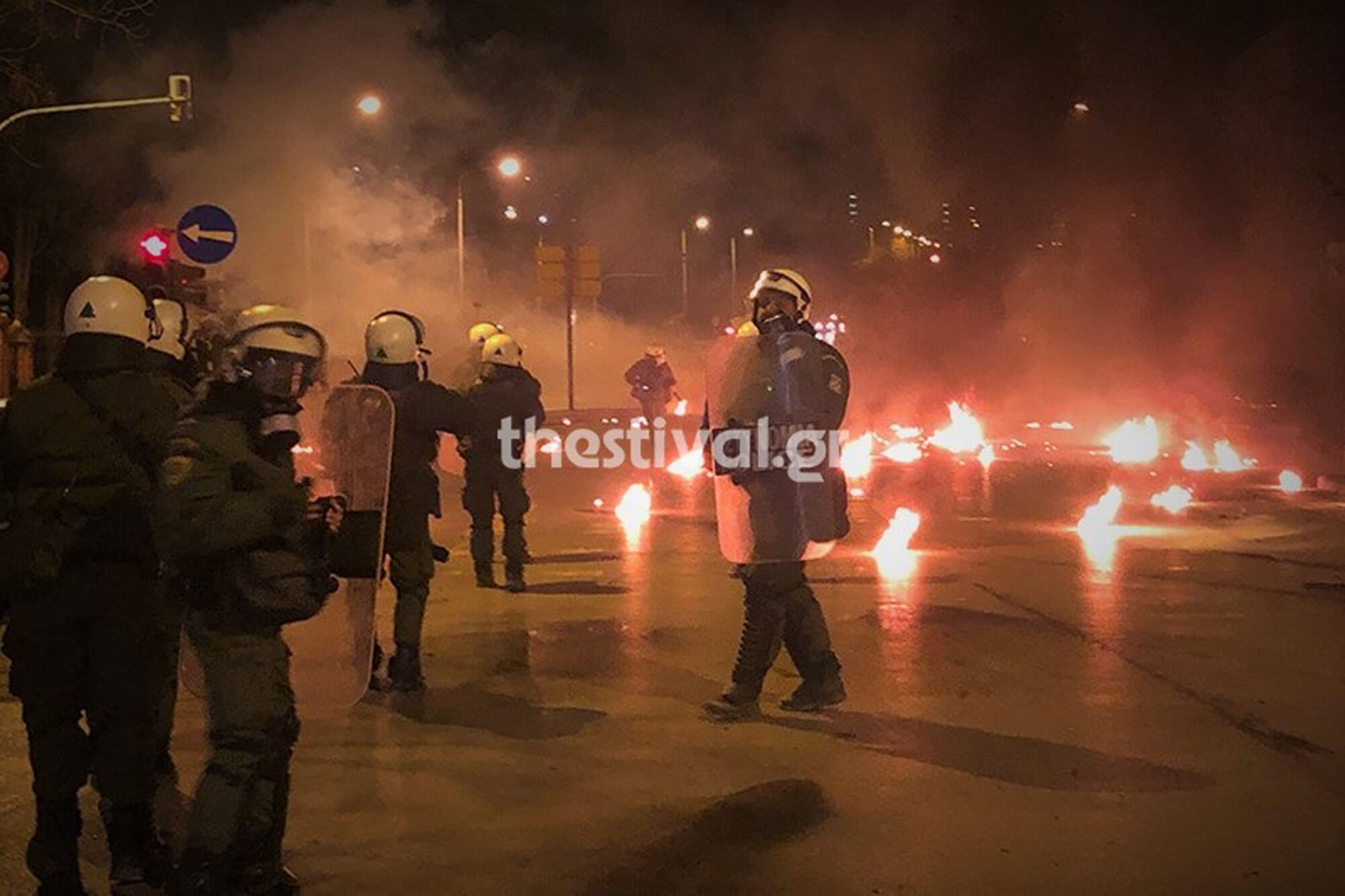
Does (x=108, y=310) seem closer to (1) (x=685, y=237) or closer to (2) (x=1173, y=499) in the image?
(2) (x=1173, y=499)

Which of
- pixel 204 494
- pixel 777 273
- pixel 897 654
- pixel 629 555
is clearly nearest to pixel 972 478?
pixel 629 555

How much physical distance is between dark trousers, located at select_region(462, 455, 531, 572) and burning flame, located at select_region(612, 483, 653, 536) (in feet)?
10.3

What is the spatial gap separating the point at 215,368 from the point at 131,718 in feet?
3.29

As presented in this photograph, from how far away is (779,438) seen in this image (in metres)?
6.26

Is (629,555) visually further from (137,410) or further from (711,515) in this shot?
(137,410)

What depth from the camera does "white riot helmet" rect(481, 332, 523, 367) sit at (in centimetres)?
1009

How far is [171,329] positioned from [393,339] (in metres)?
1.08

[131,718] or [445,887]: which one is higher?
[131,718]

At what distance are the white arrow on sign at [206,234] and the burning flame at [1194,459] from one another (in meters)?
12.6

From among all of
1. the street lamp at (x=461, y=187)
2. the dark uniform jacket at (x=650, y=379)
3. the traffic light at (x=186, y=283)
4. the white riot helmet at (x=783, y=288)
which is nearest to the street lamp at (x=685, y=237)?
the street lamp at (x=461, y=187)

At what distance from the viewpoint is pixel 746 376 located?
6.28 m

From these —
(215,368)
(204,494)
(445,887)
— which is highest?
(215,368)

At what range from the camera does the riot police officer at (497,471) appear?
1002 cm

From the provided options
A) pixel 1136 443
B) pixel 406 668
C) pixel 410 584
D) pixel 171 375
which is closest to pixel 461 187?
pixel 1136 443
